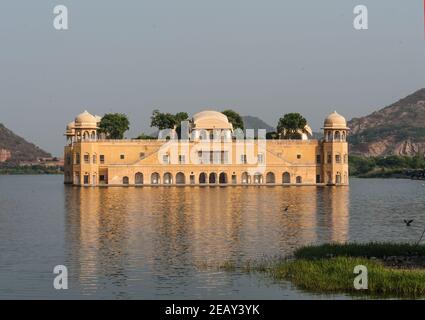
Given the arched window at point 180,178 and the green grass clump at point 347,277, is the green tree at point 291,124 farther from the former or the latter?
the green grass clump at point 347,277

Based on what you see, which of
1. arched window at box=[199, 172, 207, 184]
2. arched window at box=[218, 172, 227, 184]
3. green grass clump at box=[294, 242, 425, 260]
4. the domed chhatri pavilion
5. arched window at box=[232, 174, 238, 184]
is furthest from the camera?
arched window at box=[199, 172, 207, 184]

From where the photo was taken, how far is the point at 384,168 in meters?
137

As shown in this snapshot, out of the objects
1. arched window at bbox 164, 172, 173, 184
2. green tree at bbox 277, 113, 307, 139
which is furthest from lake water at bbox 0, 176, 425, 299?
green tree at bbox 277, 113, 307, 139

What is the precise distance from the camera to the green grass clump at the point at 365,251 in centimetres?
2378

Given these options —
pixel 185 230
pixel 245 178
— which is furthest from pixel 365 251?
pixel 245 178

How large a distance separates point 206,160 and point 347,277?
62.1 metres

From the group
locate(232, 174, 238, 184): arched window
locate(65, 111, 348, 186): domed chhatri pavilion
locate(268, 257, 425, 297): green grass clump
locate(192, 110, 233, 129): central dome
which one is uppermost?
locate(192, 110, 233, 129): central dome

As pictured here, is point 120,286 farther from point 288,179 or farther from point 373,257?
point 288,179

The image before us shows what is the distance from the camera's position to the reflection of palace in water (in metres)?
25.4

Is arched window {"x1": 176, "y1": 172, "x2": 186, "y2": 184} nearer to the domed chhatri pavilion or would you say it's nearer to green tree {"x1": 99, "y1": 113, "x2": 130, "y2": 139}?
the domed chhatri pavilion

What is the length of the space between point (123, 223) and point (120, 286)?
16965 millimetres

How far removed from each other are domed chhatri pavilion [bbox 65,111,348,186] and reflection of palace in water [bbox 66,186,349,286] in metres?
25.9

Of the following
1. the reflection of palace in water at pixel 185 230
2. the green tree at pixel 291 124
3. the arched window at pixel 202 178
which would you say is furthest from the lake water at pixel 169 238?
the green tree at pixel 291 124
